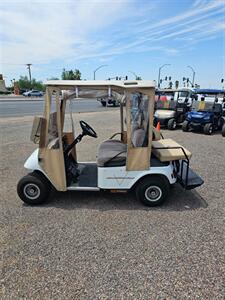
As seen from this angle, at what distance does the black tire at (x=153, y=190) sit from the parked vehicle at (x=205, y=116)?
23.9 feet

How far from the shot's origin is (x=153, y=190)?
3.75 m

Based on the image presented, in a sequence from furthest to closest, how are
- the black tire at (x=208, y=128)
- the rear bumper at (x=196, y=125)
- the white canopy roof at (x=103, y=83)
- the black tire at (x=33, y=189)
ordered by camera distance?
1. the rear bumper at (x=196, y=125)
2. the black tire at (x=208, y=128)
3. the black tire at (x=33, y=189)
4. the white canopy roof at (x=103, y=83)

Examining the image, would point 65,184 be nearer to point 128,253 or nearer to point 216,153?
point 128,253

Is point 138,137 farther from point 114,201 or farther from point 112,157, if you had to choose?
point 114,201

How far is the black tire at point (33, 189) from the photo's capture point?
12.3 feet

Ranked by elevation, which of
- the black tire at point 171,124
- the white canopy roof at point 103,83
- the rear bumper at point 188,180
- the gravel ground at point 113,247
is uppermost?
the white canopy roof at point 103,83

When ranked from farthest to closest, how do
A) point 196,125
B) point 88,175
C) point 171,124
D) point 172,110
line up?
point 172,110
point 171,124
point 196,125
point 88,175

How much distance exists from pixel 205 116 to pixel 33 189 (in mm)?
8592

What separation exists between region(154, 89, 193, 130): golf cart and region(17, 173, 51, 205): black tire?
Result: 840 cm

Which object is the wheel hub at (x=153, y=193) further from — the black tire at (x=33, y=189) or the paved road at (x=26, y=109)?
the paved road at (x=26, y=109)

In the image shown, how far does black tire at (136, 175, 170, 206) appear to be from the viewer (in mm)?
3711

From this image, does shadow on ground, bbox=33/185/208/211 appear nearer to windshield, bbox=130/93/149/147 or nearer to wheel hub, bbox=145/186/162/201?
wheel hub, bbox=145/186/162/201

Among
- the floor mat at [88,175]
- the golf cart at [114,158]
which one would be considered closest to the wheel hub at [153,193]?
the golf cart at [114,158]

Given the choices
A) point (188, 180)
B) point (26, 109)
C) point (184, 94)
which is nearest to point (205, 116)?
point (184, 94)
